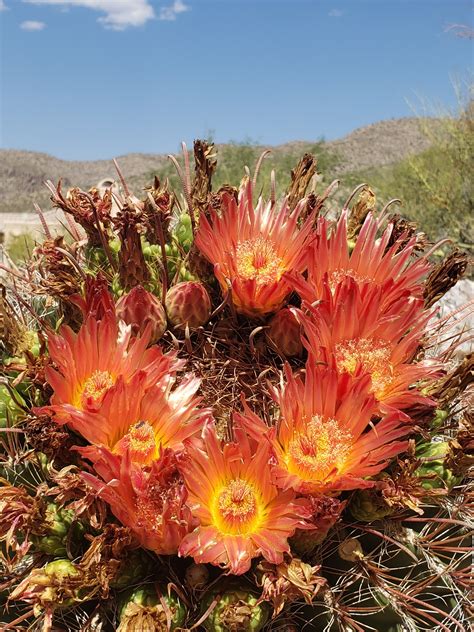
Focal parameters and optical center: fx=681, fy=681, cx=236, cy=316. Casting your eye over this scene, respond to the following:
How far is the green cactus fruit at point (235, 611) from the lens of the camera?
102 cm

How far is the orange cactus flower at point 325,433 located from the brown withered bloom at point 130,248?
0.37 metres

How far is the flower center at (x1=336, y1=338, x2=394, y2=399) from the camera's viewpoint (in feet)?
3.97

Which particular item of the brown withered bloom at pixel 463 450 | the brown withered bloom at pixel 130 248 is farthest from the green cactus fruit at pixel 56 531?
the brown withered bloom at pixel 463 450

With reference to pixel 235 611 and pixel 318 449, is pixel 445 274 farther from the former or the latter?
pixel 235 611

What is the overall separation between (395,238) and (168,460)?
0.74 metres

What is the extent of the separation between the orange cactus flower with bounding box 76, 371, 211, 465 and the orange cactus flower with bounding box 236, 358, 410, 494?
100mm

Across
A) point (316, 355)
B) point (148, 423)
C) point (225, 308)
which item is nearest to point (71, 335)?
point (148, 423)

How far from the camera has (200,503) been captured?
1.08 m

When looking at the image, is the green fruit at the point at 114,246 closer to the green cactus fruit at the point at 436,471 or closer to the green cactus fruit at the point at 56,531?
the green cactus fruit at the point at 56,531

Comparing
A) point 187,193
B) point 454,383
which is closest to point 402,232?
point 454,383

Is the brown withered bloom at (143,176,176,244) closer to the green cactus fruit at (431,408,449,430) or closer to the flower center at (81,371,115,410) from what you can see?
the flower center at (81,371,115,410)

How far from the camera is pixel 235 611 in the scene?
1017 millimetres

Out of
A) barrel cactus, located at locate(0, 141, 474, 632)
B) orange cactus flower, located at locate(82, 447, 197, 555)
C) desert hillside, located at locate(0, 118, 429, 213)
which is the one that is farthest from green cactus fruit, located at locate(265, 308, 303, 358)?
desert hillside, located at locate(0, 118, 429, 213)

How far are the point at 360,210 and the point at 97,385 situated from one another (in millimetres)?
750
